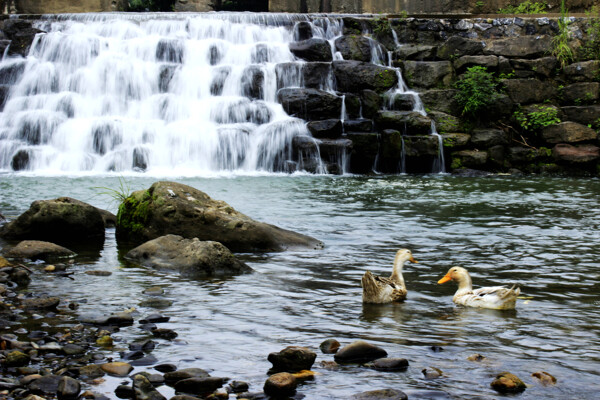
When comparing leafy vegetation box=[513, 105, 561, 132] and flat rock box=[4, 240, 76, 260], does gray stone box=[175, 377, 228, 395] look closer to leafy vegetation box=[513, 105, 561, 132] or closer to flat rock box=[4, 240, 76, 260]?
flat rock box=[4, 240, 76, 260]

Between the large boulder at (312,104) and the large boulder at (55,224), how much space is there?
12.8m

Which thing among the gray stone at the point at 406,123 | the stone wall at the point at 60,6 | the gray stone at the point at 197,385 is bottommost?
the gray stone at the point at 197,385

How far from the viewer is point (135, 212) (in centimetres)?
876

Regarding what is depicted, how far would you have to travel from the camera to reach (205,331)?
488 cm

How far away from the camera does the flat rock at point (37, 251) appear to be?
7547 mm

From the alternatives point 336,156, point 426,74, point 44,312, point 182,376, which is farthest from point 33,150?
point 182,376

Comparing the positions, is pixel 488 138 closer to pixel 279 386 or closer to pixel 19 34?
pixel 19 34

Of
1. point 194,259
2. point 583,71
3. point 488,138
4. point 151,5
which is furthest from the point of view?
point 151,5

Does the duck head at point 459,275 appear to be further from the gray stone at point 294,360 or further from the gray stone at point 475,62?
the gray stone at point 475,62

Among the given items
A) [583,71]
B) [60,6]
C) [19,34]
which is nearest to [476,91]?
[583,71]

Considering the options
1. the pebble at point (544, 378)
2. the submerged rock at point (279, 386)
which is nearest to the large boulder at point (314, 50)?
the pebble at point (544, 378)

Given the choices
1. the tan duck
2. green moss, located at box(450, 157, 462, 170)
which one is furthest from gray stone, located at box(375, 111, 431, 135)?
the tan duck

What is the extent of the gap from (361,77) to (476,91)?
12.0ft

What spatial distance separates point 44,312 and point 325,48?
19078 millimetres
